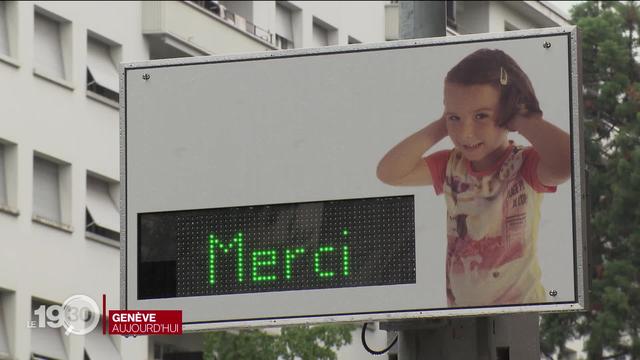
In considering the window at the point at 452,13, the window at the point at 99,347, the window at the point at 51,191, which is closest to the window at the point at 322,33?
the window at the point at 452,13

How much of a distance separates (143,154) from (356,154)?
1.20 m

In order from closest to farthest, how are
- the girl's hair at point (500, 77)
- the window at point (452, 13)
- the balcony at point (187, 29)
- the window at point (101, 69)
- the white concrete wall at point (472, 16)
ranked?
the girl's hair at point (500, 77), the window at point (101, 69), the balcony at point (187, 29), the window at point (452, 13), the white concrete wall at point (472, 16)

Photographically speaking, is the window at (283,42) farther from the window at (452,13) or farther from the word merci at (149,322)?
the word merci at (149,322)

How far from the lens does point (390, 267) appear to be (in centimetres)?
1034

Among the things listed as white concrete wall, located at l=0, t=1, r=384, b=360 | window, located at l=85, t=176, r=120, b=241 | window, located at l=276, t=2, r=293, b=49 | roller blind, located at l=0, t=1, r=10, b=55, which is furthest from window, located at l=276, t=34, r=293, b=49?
roller blind, located at l=0, t=1, r=10, b=55

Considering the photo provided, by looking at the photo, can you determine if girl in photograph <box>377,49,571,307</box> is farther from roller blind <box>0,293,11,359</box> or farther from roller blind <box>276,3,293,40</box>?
roller blind <box>276,3,293,40</box>

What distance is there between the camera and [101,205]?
3909cm

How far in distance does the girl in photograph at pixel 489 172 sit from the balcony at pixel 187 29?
30.7 m

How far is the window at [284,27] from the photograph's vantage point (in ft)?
154

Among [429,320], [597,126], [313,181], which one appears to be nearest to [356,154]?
[313,181]

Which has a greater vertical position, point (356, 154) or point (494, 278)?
point (356, 154)

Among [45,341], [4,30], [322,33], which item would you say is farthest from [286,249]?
[322,33]

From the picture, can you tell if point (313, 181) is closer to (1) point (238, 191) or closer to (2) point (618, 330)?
(1) point (238, 191)

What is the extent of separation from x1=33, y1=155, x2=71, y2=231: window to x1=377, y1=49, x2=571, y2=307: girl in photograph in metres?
26.9
